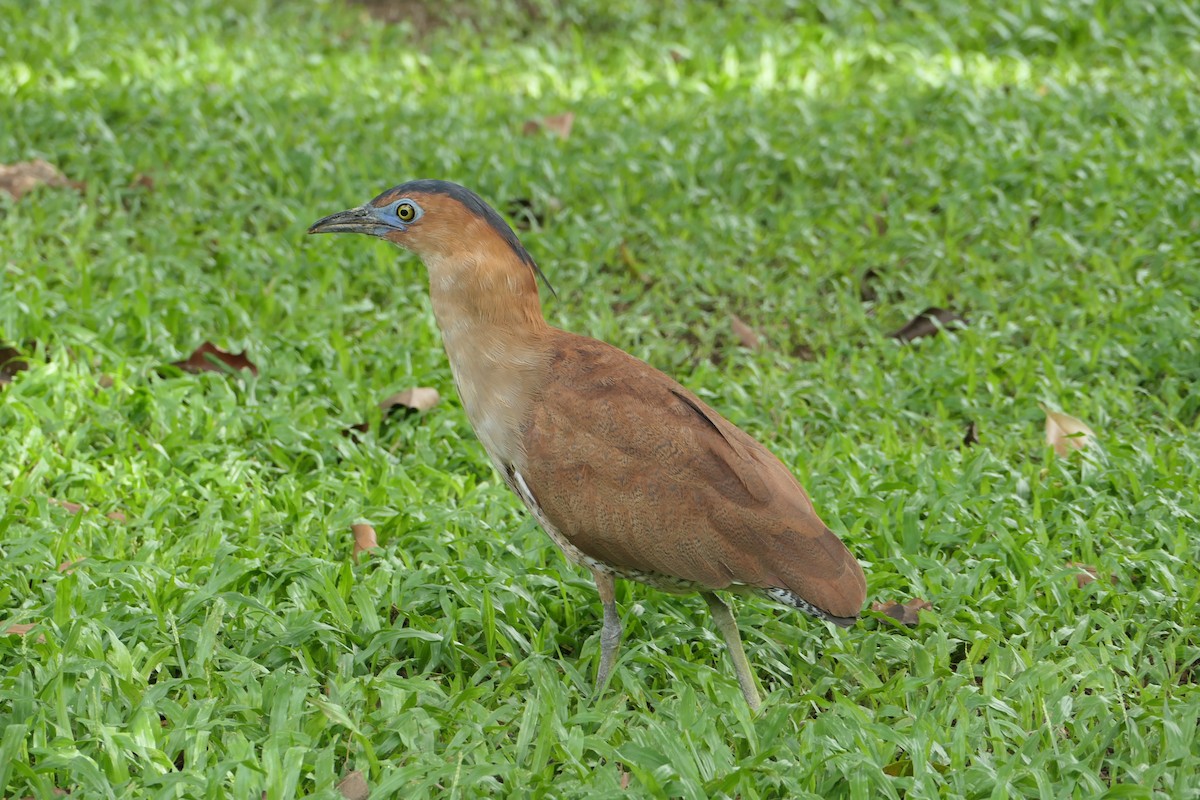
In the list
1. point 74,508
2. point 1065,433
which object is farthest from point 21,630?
point 1065,433

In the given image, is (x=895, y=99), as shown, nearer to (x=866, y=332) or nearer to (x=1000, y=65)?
(x=1000, y=65)

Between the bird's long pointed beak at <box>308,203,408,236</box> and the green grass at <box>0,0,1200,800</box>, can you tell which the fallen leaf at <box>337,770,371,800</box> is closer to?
the green grass at <box>0,0,1200,800</box>

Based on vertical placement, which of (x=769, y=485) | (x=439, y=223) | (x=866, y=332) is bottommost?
(x=866, y=332)

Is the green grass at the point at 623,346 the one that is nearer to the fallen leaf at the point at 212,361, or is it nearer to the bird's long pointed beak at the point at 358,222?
the fallen leaf at the point at 212,361

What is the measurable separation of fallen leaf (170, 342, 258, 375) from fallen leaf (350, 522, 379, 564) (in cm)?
126

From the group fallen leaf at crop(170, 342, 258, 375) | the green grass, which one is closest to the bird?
the green grass

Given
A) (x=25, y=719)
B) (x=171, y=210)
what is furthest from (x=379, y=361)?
(x=25, y=719)

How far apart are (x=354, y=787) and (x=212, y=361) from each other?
102 inches

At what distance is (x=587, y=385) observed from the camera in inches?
153

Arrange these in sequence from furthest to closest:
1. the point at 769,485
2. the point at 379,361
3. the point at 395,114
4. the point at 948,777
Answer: the point at 395,114
the point at 379,361
the point at 769,485
the point at 948,777

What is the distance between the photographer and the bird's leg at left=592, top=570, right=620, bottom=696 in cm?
388

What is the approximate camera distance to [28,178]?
655 centimetres

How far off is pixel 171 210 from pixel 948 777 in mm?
4670

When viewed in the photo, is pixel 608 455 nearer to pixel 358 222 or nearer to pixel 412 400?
pixel 358 222
